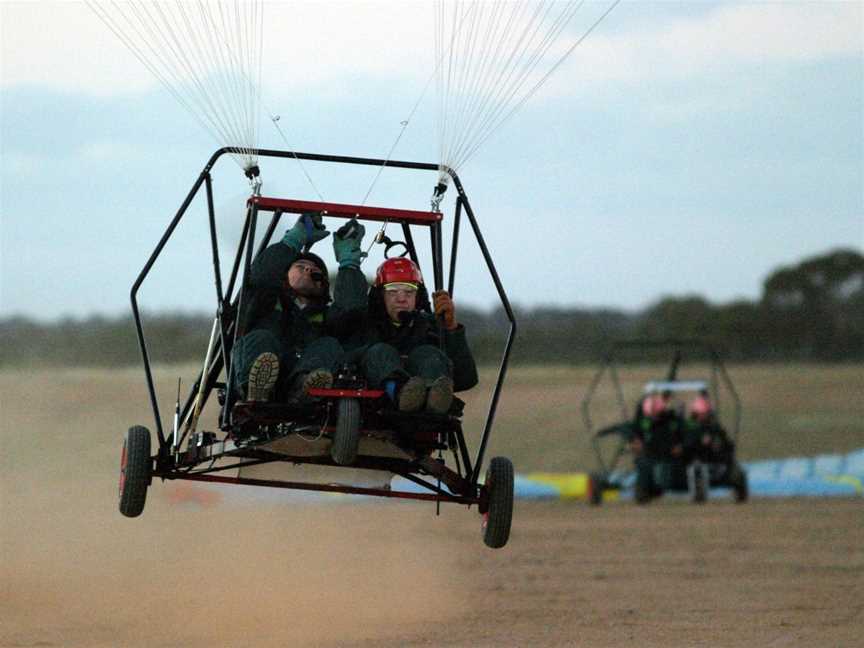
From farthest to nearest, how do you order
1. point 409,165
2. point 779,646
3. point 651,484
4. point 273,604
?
point 651,484
point 273,604
point 779,646
point 409,165

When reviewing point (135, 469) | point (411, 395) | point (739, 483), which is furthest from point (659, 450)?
point (411, 395)

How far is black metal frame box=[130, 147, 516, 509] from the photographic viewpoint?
32.2 ft

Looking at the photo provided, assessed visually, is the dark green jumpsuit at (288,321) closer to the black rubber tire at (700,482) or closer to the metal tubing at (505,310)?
the metal tubing at (505,310)

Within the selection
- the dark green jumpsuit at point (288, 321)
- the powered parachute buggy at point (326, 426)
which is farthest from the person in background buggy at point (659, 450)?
the dark green jumpsuit at point (288, 321)

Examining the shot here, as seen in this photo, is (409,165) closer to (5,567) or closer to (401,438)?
(401,438)

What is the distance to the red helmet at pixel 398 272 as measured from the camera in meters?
10.2

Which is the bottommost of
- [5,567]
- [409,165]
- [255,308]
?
[5,567]

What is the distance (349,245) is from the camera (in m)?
9.98

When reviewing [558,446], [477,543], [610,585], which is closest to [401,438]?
[610,585]

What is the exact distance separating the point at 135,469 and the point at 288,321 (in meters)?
1.39

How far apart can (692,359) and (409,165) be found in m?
37.9

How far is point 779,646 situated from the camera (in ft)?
39.5

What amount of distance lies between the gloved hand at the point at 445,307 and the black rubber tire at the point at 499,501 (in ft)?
3.27

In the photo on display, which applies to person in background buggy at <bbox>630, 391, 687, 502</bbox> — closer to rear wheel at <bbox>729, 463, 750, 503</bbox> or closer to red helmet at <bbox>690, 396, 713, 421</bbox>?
red helmet at <bbox>690, 396, 713, 421</bbox>
